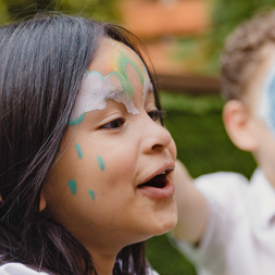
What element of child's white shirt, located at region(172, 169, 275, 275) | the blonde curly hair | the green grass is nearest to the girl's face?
child's white shirt, located at region(172, 169, 275, 275)

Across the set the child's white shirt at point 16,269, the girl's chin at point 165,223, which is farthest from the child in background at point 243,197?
the child's white shirt at point 16,269

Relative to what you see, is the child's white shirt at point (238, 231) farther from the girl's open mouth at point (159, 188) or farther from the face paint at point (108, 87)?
the face paint at point (108, 87)

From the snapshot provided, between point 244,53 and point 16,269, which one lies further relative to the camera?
point 244,53

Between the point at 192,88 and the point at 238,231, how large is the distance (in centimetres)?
230

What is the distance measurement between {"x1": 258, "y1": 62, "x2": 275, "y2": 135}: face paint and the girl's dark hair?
2.70 feet

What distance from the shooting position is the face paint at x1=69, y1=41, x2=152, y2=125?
0.90 metres

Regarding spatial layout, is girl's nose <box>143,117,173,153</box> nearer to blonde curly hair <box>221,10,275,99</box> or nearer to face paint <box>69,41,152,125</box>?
face paint <box>69,41,152,125</box>

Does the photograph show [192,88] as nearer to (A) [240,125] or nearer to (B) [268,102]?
(A) [240,125]

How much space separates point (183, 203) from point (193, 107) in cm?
196

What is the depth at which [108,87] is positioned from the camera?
3.02ft

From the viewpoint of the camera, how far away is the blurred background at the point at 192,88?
2.53m

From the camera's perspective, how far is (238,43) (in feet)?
5.94

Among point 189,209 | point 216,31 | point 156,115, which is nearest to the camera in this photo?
point 156,115

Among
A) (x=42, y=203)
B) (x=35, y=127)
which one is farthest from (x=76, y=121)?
(x=42, y=203)
